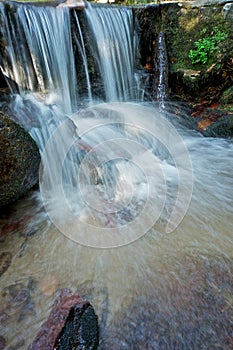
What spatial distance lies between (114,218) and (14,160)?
55.8 inches

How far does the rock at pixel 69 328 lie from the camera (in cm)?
163

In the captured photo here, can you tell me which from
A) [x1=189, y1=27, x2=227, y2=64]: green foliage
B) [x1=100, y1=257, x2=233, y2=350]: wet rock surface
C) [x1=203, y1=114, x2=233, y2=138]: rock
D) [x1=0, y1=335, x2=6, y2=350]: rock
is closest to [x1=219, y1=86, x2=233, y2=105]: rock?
[x1=203, y1=114, x2=233, y2=138]: rock

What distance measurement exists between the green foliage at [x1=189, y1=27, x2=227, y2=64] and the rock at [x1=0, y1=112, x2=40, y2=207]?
4959 millimetres

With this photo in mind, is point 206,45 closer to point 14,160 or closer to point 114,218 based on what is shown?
point 114,218

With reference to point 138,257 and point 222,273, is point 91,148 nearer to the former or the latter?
point 138,257

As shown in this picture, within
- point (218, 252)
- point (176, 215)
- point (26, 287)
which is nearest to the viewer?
point (26, 287)

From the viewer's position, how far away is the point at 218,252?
8.25 ft

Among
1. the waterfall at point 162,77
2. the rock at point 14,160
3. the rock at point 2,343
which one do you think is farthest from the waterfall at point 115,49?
the rock at point 2,343

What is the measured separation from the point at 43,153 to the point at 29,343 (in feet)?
8.78

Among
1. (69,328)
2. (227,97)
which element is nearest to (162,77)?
(227,97)

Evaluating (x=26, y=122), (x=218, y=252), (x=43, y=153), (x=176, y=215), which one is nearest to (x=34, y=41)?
(x=26, y=122)

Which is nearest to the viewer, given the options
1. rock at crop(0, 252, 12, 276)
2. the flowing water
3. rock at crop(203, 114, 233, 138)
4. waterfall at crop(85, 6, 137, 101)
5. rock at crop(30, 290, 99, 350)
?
rock at crop(30, 290, 99, 350)

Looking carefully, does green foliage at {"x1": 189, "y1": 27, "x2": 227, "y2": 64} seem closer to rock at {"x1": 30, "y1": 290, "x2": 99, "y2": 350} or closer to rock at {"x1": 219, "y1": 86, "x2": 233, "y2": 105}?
rock at {"x1": 219, "y1": 86, "x2": 233, "y2": 105}

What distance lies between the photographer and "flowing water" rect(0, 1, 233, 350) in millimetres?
1988
